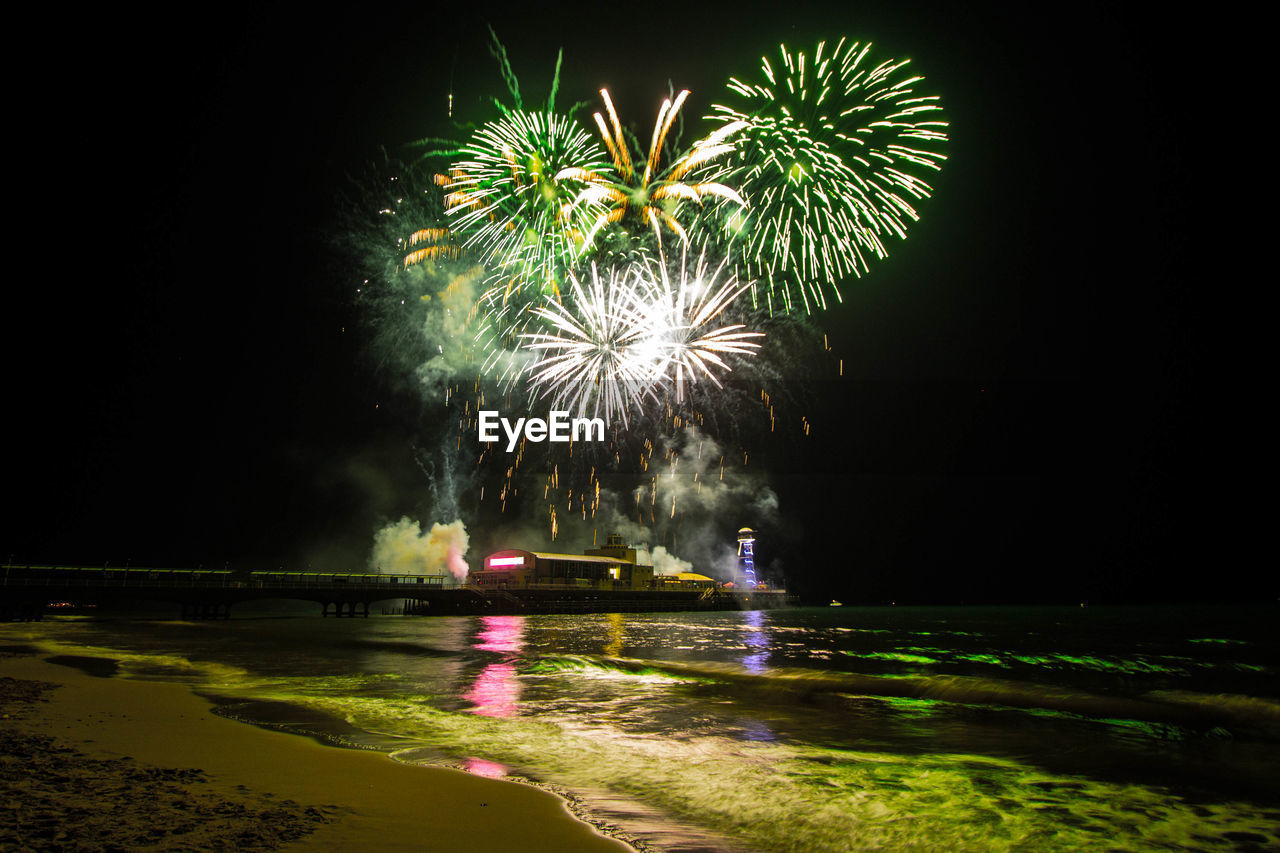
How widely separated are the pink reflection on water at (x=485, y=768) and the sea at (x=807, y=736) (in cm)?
5

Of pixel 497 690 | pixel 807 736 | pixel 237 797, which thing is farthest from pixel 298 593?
pixel 237 797

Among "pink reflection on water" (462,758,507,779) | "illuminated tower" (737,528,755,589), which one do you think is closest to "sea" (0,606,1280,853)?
"pink reflection on water" (462,758,507,779)

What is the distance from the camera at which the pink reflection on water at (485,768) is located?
814 centimetres

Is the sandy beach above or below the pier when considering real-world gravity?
above

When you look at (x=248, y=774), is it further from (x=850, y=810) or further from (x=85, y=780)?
(x=850, y=810)

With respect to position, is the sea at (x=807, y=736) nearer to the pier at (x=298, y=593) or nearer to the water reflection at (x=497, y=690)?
the water reflection at (x=497, y=690)

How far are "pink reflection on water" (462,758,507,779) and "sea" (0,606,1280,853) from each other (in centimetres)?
5

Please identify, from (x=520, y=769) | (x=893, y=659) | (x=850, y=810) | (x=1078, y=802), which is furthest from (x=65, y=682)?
(x=893, y=659)

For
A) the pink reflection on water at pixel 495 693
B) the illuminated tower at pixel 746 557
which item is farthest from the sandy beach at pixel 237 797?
the illuminated tower at pixel 746 557

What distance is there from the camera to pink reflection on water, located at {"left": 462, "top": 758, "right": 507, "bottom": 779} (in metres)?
8.14

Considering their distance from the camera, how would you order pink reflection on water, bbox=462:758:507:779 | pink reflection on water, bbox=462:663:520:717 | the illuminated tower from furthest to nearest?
the illuminated tower, pink reflection on water, bbox=462:663:520:717, pink reflection on water, bbox=462:758:507:779

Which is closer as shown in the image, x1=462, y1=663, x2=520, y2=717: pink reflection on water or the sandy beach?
the sandy beach

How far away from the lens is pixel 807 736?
11.4 m

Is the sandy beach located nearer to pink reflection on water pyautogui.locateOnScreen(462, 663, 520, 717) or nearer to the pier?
pink reflection on water pyautogui.locateOnScreen(462, 663, 520, 717)
